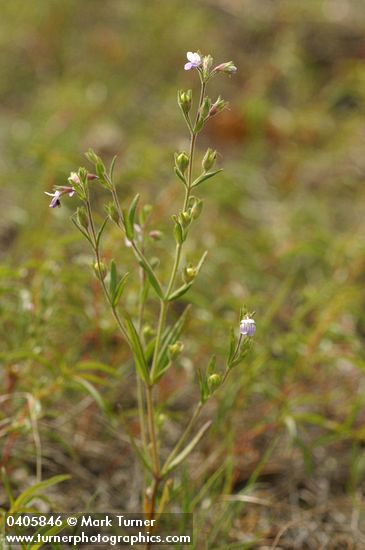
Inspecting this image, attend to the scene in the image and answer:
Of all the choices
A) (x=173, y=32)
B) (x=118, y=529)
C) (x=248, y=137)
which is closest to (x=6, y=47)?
(x=173, y=32)

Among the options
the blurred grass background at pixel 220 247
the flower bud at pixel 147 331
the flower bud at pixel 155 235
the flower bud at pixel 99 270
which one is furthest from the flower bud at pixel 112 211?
the blurred grass background at pixel 220 247

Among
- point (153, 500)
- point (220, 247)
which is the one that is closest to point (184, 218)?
point (153, 500)

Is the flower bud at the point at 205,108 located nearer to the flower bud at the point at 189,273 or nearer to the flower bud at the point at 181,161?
the flower bud at the point at 181,161

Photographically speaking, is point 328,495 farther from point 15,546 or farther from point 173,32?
point 173,32

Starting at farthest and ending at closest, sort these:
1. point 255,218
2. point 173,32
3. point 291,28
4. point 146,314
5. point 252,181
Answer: point 291,28 → point 173,32 → point 252,181 → point 255,218 → point 146,314

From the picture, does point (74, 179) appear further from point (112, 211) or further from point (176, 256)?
point (176, 256)

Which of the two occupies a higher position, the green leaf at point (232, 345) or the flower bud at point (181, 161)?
the flower bud at point (181, 161)
